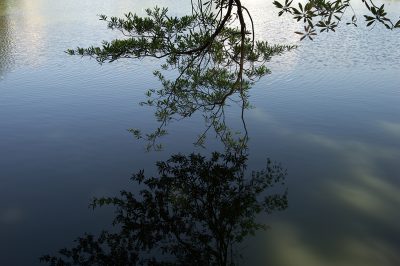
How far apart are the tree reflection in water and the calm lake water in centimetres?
29

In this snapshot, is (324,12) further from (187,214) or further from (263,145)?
(263,145)

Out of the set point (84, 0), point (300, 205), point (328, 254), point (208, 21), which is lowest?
point (328, 254)

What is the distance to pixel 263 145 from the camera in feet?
32.9

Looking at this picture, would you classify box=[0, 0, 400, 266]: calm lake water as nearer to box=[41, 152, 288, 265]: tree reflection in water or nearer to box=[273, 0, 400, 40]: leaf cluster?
box=[41, 152, 288, 265]: tree reflection in water

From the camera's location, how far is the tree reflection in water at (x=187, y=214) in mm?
6074

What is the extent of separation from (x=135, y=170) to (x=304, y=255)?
13.1 feet

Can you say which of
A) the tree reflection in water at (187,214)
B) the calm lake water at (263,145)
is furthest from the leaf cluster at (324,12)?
the calm lake water at (263,145)

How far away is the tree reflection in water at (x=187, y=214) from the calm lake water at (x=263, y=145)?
292 mm

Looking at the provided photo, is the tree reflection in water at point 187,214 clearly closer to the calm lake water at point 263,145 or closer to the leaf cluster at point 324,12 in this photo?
the calm lake water at point 263,145

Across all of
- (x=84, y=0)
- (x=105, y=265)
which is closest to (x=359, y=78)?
(x=105, y=265)

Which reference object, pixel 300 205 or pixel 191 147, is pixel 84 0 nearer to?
pixel 191 147

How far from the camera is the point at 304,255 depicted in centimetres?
616

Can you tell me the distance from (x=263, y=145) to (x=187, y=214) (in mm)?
3590

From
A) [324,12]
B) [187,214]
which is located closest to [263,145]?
[187,214]
